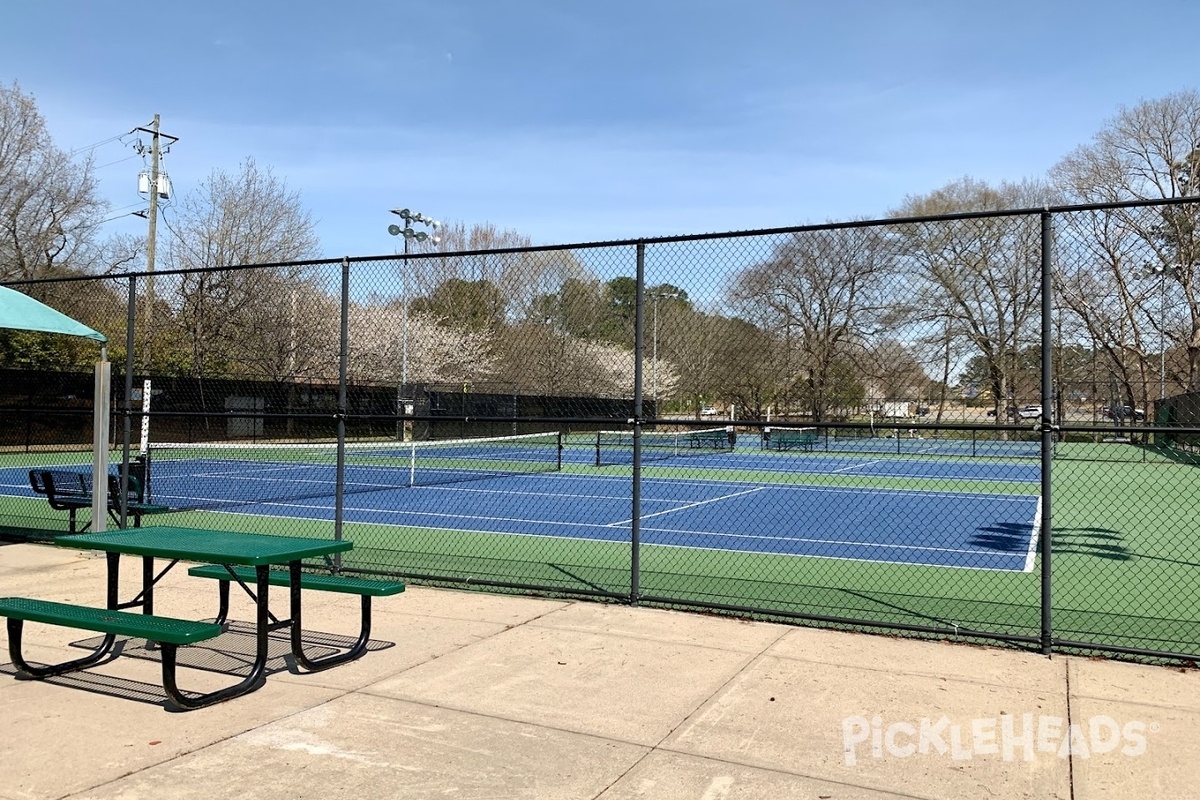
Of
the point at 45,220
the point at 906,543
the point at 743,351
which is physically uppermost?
the point at 45,220

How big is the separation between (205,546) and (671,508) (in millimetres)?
11597

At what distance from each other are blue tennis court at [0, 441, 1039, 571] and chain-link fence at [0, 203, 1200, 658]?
0.12m

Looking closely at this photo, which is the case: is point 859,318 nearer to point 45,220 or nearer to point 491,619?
point 491,619

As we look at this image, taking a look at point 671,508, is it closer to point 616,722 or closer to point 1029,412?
point 1029,412

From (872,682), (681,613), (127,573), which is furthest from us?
(127,573)

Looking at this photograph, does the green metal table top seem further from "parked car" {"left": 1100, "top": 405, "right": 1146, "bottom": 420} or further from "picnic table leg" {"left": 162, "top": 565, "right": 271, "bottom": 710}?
"parked car" {"left": 1100, "top": 405, "right": 1146, "bottom": 420}

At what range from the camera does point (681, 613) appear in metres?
7.74

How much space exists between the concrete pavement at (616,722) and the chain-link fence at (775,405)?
879 mm

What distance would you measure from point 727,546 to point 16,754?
345 inches

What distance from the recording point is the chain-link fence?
7102mm

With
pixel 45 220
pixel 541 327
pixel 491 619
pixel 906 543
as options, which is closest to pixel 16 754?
pixel 491 619

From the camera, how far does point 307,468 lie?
80.3ft

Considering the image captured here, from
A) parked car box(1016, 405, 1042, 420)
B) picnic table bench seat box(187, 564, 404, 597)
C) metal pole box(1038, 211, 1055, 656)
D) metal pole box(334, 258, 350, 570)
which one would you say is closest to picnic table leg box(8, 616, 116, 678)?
picnic table bench seat box(187, 564, 404, 597)

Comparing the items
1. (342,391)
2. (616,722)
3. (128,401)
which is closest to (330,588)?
(616,722)
